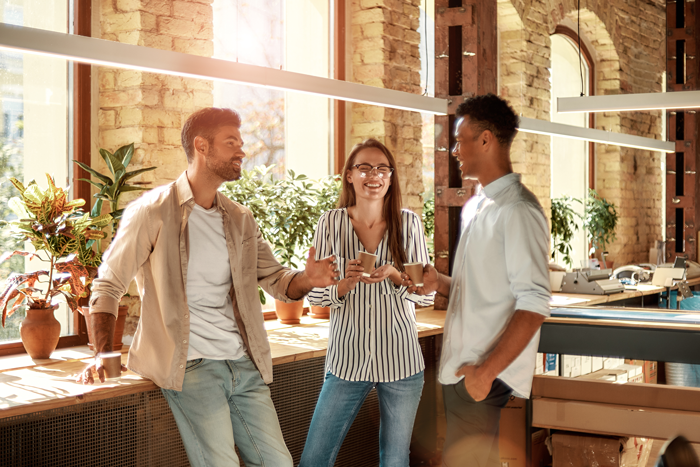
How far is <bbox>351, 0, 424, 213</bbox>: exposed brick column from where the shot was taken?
17.7 feet

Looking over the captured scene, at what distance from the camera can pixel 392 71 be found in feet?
17.9

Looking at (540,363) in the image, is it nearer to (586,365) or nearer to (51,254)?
(586,365)

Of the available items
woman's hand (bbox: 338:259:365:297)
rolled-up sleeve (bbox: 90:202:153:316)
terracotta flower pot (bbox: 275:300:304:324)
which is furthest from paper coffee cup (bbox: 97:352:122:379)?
terracotta flower pot (bbox: 275:300:304:324)

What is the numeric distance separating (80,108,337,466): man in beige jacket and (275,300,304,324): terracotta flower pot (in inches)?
69.8

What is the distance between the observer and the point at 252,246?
2631 millimetres

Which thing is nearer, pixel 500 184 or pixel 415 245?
pixel 500 184

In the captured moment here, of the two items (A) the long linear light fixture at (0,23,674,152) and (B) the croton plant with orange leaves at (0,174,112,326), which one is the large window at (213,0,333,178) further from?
(B) the croton plant with orange leaves at (0,174,112,326)

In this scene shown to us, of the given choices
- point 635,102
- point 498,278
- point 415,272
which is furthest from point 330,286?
point 635,102

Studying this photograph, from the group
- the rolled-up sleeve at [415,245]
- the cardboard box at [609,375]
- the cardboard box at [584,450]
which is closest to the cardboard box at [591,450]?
the cardboard box at [584,450]

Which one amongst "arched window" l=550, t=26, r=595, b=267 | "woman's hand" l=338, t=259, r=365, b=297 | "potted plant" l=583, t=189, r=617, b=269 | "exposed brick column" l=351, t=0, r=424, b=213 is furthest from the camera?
"arched window" l=550, t=26, r=595, b=267

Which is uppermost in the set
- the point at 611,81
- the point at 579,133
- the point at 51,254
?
the point at 611,81

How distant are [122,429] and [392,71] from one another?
348 centimetres

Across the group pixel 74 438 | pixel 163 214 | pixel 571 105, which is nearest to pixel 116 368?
pixel 74 438

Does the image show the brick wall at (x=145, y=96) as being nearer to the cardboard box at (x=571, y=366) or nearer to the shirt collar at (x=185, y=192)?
the shirt collar at (x=185, y=192)
